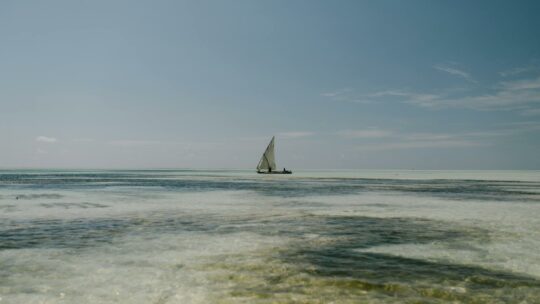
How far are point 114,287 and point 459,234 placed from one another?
1401 centimetres

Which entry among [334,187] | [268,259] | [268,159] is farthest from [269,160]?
[268,259]

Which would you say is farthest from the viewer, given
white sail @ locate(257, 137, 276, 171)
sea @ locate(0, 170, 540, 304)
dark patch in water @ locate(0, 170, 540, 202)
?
white sail @ locate(257, 137, 276, 171)

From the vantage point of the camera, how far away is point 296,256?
43.8ft

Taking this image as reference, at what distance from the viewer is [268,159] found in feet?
387

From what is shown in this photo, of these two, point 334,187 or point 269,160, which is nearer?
point 334,187

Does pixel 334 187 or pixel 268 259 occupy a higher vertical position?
pixel 334 187

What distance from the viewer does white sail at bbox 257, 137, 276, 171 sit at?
374 ft

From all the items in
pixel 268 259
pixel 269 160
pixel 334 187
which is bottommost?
pixel 268 259

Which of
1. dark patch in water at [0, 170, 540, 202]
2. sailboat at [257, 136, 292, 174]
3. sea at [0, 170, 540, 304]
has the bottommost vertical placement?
sea at [0, 170, 540, 304]

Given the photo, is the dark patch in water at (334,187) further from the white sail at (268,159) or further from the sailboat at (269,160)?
the sailboat at (269,160)

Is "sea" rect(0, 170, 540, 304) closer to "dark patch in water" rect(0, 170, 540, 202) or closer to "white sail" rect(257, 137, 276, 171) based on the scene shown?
"dark patch in water" rect(0, 170, 540, 202)

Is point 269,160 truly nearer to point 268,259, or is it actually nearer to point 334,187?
point 334,187

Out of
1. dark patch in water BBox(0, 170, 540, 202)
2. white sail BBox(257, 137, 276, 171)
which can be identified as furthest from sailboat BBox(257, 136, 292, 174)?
dark patch in water BBox(0, 170, 540, 202)

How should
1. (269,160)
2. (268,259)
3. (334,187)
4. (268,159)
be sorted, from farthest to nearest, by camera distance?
1. (269,160)
2. (268,159)
3. (334,187)
4. (268,259)
